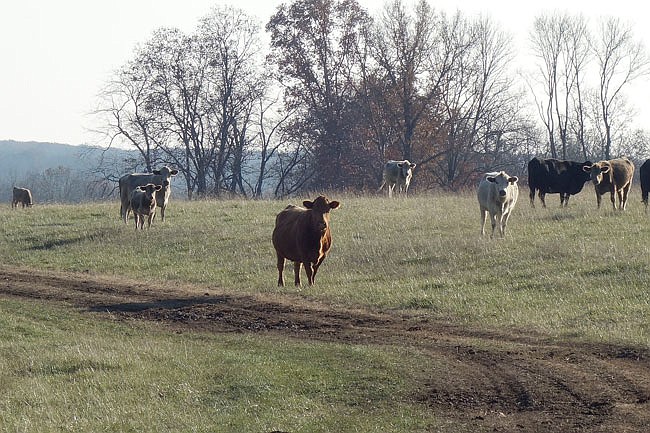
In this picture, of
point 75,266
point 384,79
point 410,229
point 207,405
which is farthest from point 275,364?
point 384,79

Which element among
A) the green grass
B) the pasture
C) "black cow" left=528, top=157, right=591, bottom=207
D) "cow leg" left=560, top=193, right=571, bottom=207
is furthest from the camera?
"black cow" left=528, top=157, right=591, bottom=207

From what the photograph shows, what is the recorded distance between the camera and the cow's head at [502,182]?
24.9 metres

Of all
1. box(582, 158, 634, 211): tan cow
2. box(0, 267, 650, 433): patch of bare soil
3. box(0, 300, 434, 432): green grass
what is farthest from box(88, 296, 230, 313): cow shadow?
box(582, 158, 634, 211): tan cow

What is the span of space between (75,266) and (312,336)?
11115 millimetres

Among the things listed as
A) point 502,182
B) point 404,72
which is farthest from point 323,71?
point 502,182

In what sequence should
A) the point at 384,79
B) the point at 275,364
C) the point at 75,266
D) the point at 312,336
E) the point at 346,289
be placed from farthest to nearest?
the point at 384,79 < the point at 75,266 < the point at 346,289 < the point at 312,336 < the point at 275,364

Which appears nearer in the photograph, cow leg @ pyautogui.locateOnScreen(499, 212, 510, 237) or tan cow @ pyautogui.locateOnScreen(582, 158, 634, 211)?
cow leg @ pyautogui.locateOnScreen(499, 212, 510, 237)

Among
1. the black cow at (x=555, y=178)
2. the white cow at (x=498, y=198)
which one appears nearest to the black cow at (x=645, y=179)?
the black cow at (x=555, y=178)

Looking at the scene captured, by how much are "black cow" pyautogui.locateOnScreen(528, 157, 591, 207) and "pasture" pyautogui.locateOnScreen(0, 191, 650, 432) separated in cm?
435

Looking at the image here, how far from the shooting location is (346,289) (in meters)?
18.9

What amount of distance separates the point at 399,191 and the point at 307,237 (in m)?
22.7

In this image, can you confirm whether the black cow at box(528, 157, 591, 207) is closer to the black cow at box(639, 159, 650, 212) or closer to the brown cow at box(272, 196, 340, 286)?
the black cow at box(639, 159, 650, 212)

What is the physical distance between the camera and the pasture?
35.0ft

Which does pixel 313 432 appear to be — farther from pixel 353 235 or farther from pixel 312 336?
pixel 353 235
